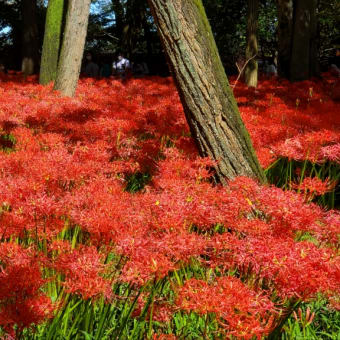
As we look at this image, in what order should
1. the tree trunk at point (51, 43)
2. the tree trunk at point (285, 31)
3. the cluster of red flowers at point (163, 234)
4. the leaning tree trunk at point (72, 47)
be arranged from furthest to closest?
the tree trunk at point (285, 31) → the tree trunk at point (51, 43) → the leaning tree trunk at point (72, 47) → the cluster of red flowers at point (163, 234)

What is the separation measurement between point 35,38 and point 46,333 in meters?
16.6

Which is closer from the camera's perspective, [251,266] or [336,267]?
[336,267]

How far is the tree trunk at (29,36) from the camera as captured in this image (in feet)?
53.9

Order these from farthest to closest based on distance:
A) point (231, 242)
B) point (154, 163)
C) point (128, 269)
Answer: point (154, 163) < point (231, 242) < point (128, 269)

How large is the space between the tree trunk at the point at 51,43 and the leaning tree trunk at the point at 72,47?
1977 mm

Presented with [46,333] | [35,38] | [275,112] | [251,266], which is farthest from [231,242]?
[35,38]

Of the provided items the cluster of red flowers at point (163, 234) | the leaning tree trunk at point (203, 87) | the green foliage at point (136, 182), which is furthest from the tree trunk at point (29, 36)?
the leaning tree trunk at point (203, 87)

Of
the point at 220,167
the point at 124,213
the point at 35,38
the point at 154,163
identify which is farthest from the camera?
the point at 35,38

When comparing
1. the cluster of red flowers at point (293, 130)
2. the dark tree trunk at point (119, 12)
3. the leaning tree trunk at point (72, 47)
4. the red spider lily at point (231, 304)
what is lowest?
the red spider lily at point (231, 304)

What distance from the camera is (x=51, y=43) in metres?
11.2

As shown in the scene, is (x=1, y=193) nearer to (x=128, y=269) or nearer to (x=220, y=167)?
(x=128, y=269)

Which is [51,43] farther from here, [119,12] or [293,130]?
[119,12]

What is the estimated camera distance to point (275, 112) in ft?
21.0

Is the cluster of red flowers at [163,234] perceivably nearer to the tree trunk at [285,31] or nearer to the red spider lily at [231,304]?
the red spider lily at [231,304]
